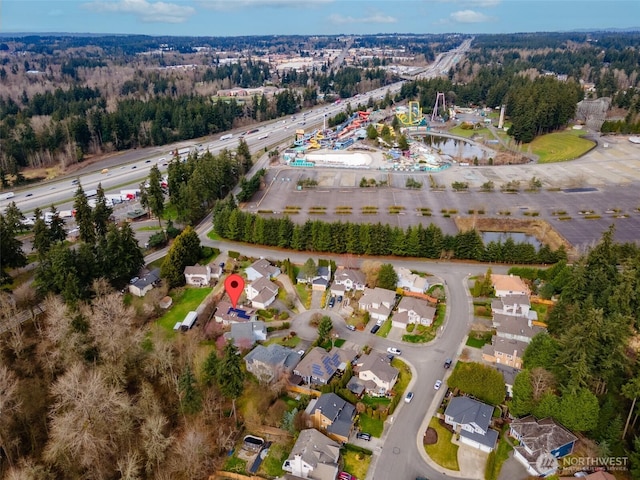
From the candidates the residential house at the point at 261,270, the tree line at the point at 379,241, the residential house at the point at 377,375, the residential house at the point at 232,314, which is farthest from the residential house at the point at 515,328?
the residential house at the point at 261,270

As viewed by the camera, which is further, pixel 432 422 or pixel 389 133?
pixel 389 133

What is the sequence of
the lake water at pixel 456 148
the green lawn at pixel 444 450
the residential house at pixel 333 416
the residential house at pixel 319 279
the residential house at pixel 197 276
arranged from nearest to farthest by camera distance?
1. the green lawn at pixel 444 450
2. the residential house at pixel 333 416
3. the residential house at pixel 319 279
4. the residential house at pixel 197 276
5. the lake water at pixel 456 148

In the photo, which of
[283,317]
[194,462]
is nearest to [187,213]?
[283,317]

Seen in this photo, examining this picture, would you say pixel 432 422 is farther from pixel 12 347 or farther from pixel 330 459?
pixel 12 347

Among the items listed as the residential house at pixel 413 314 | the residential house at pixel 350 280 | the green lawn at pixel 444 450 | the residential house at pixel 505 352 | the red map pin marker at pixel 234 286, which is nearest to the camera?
the green lawn at pixel 444 450

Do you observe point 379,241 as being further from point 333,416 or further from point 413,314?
point 333,416

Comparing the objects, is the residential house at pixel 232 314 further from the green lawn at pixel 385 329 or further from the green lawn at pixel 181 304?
the green lawn at pixel 385 329
